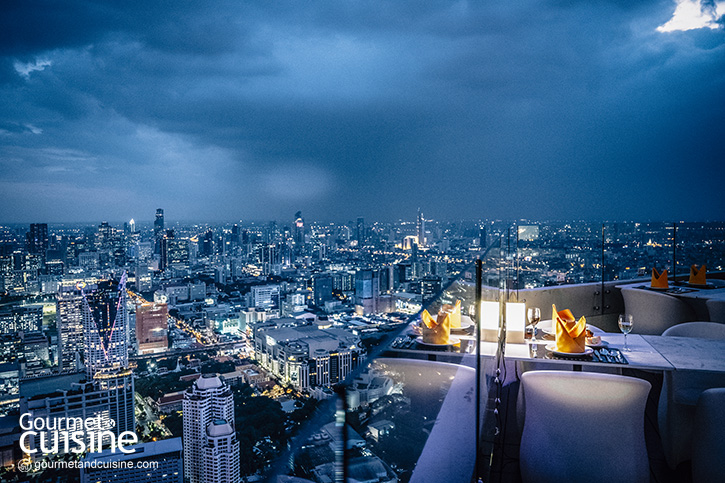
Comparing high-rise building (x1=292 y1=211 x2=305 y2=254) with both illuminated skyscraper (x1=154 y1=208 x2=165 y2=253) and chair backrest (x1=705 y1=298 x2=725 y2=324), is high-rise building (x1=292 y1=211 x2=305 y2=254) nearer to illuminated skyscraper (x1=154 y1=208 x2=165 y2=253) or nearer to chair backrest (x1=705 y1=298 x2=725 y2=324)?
illuminated skyscraper (x1=154 y1=208 x2=165 y2=253)

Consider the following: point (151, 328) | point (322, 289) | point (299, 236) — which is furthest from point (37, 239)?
point (299, 236)

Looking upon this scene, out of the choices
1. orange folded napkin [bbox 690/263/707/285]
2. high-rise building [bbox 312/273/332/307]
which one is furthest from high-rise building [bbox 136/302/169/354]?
orange folded napkin [bbox 690/263/707/285]

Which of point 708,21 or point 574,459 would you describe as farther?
point 708,21

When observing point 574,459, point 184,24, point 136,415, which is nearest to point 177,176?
point 184,24

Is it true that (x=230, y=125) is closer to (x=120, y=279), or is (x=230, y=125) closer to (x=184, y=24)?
(x=184, y=24)

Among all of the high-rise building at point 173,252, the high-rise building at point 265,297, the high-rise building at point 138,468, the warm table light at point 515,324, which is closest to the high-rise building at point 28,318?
the high-rise building at point 138,468
